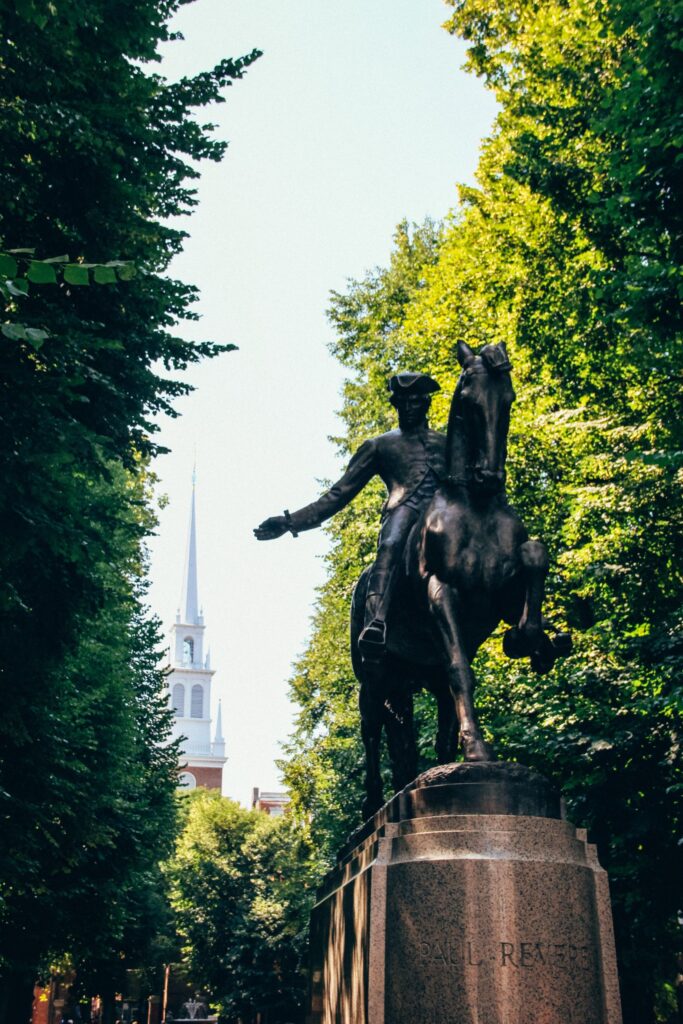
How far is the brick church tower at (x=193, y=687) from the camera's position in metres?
132

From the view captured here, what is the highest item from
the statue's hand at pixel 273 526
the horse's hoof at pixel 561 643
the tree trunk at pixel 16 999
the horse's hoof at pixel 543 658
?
the statue's hand at pixel 273 526

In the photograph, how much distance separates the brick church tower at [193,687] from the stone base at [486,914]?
4971 inches

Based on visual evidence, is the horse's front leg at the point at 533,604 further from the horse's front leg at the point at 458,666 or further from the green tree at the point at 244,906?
the green tree at the point at 244,906

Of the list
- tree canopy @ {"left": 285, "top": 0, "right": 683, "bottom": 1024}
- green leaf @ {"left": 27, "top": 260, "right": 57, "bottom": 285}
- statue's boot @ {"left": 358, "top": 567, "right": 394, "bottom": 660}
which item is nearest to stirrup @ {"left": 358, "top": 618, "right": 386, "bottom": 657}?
statue's boot @ {"left": 358, "top": 567, "right": 394, "bottom": 660}

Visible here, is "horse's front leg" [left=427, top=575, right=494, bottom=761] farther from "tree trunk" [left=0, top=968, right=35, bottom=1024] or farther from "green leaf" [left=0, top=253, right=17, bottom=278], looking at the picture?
"tree trunk" [left=0, top=968, right=35, bottom=1024]

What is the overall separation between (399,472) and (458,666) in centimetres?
189

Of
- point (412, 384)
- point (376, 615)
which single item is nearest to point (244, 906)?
point (412, 384)

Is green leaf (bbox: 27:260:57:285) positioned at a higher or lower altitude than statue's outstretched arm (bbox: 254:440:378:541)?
lower

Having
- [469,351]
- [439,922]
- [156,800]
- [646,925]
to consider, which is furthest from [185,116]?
[156,800]

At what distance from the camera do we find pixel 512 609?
21.3ft

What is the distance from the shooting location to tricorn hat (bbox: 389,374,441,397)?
7645 millimetres

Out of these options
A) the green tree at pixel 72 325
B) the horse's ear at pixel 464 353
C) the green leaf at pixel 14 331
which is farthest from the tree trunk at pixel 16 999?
the green leaf at pixel 14 331

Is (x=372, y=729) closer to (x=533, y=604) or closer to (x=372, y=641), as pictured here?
(x=372, y=641)

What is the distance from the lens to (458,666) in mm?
6145
